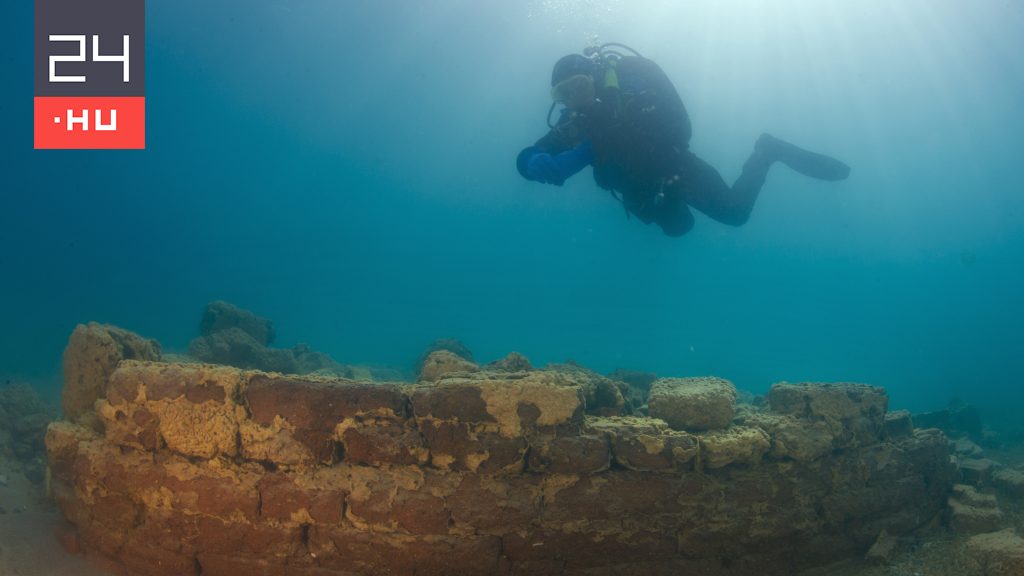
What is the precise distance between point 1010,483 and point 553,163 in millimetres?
6577

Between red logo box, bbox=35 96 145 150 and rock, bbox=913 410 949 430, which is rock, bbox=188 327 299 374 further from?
rock, bbox=913 410 949 430

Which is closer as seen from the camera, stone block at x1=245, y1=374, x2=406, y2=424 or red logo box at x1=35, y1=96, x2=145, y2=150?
stone block at x1=245, y1=374, x2=406, y2=424

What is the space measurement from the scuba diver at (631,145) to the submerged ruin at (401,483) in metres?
3.27

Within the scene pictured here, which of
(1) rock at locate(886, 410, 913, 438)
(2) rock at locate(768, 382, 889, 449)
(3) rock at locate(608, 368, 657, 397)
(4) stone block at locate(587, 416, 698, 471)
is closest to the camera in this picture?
(4) stone block at locate(587, 416, 698, 471)

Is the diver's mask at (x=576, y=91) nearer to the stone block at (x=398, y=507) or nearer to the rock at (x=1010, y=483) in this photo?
the stone block at (x=398, y=507)

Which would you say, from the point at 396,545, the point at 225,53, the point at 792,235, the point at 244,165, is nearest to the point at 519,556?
the point at 396,545

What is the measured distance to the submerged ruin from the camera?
3.63 metres

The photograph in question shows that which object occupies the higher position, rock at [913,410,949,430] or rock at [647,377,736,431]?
rock at [647,377,736,431]

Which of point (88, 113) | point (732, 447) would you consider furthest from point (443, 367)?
point (88, 113)

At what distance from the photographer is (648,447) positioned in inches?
151

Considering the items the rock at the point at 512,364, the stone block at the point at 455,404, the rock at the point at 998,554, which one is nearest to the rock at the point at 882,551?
the rock at the point at 998,554

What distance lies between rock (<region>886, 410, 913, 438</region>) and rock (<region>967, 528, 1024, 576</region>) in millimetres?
1062

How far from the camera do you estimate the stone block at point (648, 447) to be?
3.84 meters

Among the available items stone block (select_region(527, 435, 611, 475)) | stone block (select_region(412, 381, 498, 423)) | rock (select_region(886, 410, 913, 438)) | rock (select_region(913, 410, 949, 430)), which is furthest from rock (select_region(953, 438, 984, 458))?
stone block (select_region(412, 381, 498, 423))
